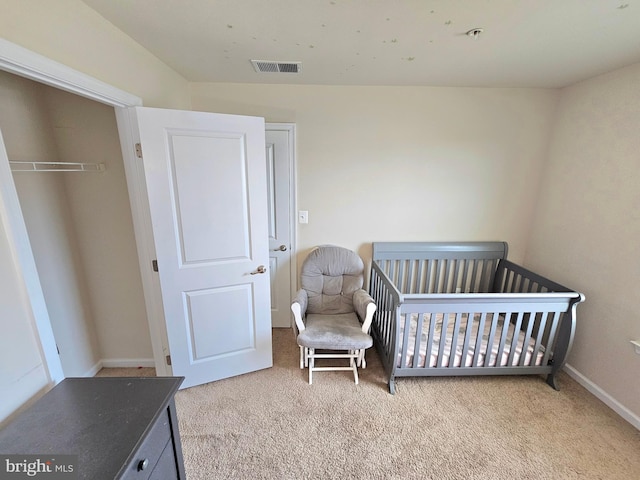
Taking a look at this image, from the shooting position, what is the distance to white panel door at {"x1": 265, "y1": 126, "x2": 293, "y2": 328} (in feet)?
8.01

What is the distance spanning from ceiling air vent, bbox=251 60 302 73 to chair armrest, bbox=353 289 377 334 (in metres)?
1.90

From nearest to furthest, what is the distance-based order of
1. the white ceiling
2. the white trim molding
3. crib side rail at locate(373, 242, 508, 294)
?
the white trim molding < the white ceiling < crib side rail at locate(373, 242, 508, 294)

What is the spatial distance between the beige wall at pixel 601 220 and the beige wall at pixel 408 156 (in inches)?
11.0

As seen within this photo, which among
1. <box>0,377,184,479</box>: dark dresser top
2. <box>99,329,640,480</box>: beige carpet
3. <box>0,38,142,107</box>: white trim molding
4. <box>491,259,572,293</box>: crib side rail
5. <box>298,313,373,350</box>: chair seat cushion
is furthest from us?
<box>491,259,572,293</box>: crib side rail

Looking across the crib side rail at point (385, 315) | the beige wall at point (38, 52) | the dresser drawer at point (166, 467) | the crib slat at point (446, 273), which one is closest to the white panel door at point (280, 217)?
the crib side rail at point (385, 315)

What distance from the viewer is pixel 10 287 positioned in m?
0.99

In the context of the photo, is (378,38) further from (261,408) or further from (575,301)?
(261,408)

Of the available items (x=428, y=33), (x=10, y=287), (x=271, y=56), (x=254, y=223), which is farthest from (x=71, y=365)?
(x=428, y=33)

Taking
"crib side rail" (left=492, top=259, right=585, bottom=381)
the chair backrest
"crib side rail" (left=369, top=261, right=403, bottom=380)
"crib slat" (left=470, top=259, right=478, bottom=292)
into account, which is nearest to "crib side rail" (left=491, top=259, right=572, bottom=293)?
"crib side rail" (left=492, top=259, right=585, bottom=381)

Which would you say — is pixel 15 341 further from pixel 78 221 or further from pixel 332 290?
pixel 332 290

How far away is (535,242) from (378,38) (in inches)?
94.0

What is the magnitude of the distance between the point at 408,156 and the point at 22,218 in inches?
102

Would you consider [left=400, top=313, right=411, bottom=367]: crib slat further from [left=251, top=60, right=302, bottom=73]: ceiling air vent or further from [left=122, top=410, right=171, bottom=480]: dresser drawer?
[left=251, top=60, right=302, bottom=73]: ceiling air vent

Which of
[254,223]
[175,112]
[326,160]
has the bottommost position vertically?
[254,223]
